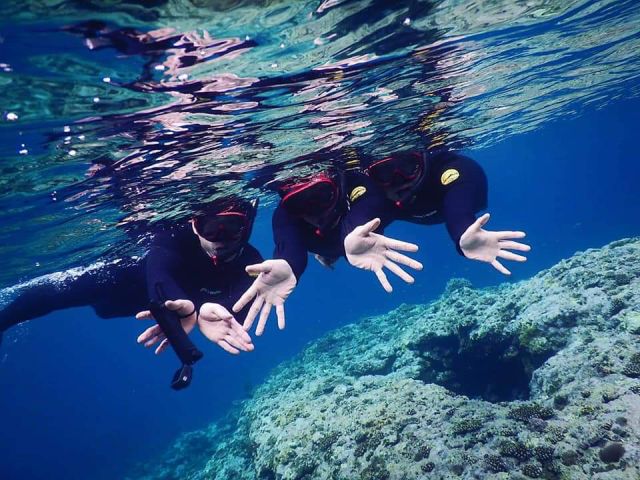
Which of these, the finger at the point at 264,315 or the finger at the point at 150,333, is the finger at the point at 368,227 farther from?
the finger at the point at 150,333

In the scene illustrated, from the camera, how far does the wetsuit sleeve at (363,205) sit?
5.25 metres

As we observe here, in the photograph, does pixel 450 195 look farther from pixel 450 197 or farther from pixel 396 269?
pixel 396 269

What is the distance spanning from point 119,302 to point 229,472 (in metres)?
10.1

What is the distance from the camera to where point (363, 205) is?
5.63 m

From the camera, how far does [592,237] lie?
62.3 metres

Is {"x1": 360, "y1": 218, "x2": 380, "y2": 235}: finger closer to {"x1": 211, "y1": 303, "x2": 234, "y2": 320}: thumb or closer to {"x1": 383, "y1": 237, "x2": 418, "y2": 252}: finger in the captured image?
{"x1": 383, "y1": 237, "x2": 418, "y2": 252}: finger

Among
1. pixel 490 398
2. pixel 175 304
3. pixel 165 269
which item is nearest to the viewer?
pixel 175 304

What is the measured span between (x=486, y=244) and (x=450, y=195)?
3.33ft

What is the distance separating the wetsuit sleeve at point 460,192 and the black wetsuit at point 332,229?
3.30ft

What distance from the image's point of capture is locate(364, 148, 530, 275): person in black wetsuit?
189 inches

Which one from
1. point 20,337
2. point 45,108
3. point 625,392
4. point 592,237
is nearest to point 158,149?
point 45,108

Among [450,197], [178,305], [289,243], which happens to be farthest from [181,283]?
[450,197]

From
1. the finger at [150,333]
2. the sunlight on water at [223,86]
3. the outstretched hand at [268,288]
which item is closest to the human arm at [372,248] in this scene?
the outstretched hand at [268,288]

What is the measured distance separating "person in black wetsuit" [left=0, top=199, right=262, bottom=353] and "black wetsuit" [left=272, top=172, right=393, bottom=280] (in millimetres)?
1107
